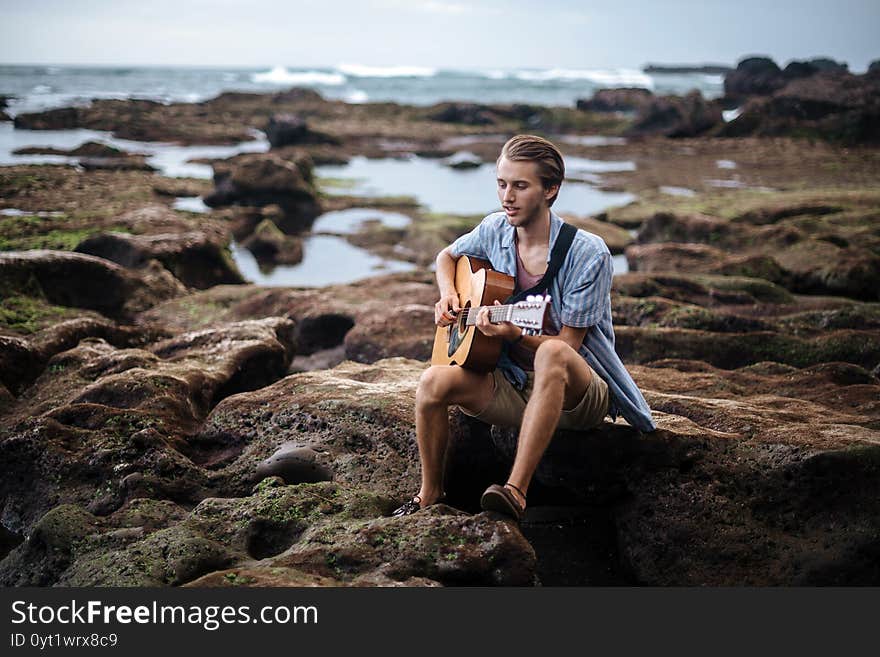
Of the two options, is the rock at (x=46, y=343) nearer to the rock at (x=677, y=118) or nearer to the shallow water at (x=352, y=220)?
the shallow water at (x=352, y=220)

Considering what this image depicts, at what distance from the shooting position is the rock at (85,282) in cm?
984

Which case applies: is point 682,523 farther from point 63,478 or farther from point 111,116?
point 111,116

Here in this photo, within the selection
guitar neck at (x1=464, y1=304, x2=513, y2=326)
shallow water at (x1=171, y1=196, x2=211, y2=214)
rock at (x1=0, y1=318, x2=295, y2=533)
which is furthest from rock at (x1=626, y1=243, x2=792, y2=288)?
shallow water at (x1=171, y1=196, x2=211, y2=214)

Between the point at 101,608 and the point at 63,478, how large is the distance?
1726 millimetres

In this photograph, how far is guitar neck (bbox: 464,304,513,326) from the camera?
4.25 m

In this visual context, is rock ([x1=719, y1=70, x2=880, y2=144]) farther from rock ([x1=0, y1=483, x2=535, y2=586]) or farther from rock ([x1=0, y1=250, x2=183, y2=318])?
rock ([x1=0, y1=483, x2=535, y2=586])

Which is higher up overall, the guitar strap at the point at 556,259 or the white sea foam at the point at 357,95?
the white sea foam at the point at 357,95

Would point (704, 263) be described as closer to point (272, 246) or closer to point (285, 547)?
point (285, 547)

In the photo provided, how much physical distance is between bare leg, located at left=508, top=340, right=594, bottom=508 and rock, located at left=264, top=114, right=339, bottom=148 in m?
33.9

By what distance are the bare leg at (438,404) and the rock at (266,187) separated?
19091 millimetres

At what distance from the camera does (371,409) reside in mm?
5539

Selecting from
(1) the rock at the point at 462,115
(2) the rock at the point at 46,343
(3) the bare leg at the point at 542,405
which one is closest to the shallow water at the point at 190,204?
(2) the rock at the point at 46,343

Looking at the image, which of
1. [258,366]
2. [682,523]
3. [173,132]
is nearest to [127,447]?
[258,366]

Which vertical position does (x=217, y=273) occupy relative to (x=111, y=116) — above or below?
below
